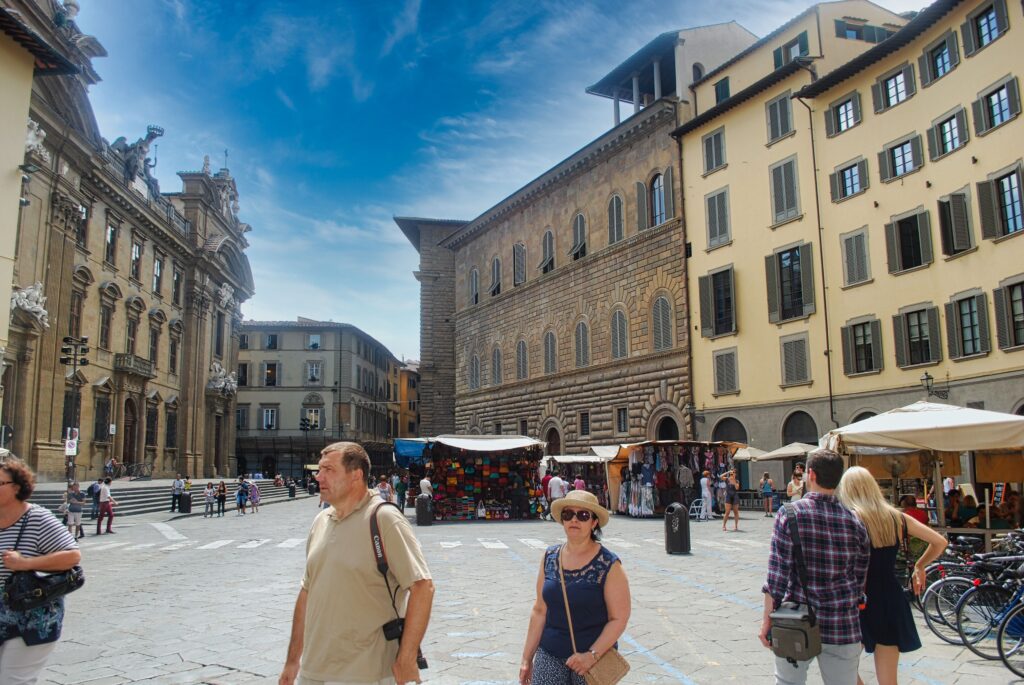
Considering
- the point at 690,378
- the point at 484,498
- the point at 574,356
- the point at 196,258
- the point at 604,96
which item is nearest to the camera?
the point at 484,498

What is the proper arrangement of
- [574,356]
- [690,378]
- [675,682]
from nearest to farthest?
[675,682], [690,378], [574,356]

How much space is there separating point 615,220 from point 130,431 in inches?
1000

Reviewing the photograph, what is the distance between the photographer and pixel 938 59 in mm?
22250

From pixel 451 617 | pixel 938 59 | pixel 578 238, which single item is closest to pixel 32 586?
pixel 451 617

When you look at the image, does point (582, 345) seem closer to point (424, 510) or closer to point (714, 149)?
point (714, 149)

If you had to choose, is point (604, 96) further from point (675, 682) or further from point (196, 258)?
point (675, 682)

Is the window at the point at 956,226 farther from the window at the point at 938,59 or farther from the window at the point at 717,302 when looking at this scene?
the window at the point at 717,302

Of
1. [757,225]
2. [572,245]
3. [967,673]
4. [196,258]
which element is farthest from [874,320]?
[196,258]

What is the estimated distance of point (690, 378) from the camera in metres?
29.7

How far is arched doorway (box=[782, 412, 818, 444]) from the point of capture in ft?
83.1

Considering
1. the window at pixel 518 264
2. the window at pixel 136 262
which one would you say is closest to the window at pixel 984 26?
the window at pixel 518 264

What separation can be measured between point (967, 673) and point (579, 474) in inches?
1077

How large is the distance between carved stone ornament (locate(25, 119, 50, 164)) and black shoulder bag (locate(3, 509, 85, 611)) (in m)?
27.0

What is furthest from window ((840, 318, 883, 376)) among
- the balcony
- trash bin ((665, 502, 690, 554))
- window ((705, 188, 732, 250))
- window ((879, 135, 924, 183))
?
the balcony
